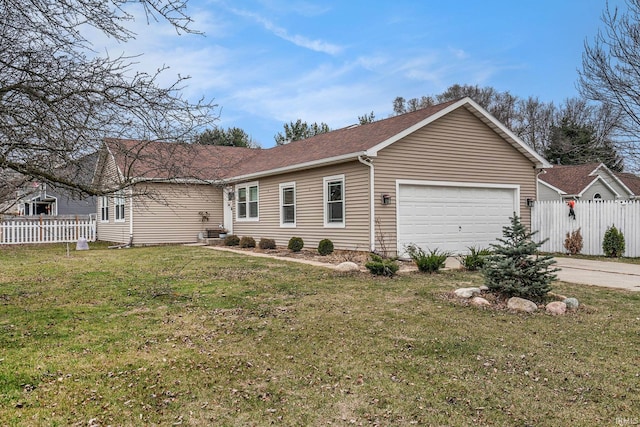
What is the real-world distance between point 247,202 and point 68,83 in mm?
13782

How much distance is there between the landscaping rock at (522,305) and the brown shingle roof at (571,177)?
20.4m

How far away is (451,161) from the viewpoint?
13.5 metres

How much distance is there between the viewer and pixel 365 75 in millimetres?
18984

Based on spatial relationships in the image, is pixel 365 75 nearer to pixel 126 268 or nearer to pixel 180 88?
pixel 126 268

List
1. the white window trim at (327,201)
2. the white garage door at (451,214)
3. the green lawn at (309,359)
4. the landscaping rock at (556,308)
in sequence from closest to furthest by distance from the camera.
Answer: the green lawn at (309,359)
the landscaping rock at (556,308)
the white garage door at (451,214)
the white window trim at (327,201)

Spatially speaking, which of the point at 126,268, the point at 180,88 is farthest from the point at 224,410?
the point at 126,268

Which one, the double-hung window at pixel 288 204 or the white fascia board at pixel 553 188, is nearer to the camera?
the double-hung window at pixel 288 204

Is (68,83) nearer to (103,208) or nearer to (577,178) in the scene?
(103,208)

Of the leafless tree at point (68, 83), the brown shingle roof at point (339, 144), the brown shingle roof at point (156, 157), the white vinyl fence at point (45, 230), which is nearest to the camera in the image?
the leafless tree at point (68, 83)

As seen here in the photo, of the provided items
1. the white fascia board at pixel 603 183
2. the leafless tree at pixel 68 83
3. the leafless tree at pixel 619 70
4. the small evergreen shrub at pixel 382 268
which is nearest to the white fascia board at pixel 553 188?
the white fascia board at pixel 603 183

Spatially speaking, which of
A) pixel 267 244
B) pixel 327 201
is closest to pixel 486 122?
pixel 327 201

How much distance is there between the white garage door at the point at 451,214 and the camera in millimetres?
12812

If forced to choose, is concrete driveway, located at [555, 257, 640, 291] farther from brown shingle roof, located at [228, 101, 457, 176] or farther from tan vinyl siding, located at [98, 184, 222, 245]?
tan vinyl siding, located at [98, 184, 222, 245]

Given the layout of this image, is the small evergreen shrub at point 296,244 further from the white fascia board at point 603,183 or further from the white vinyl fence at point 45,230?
the white fascia board at point 603,183
